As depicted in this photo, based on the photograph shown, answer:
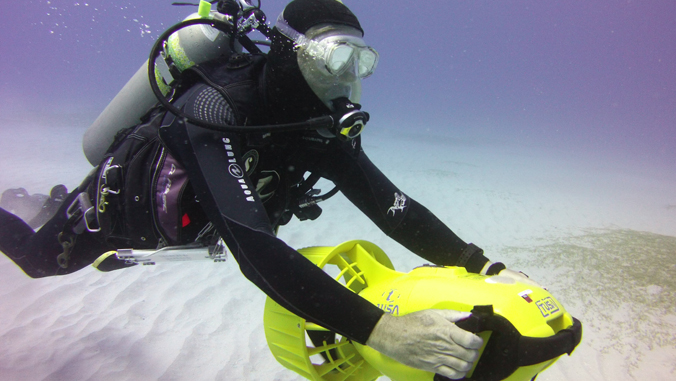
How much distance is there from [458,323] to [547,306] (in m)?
0.40

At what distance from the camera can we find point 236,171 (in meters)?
1.36

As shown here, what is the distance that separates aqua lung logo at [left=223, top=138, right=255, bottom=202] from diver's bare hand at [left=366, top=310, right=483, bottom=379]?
0.82m

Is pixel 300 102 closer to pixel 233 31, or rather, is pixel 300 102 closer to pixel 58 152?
pixel 233 31

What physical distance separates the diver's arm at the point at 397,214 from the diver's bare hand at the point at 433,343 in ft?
3.36

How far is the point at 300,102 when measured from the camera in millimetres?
1686

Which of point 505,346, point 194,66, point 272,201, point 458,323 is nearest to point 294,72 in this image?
point 194,66

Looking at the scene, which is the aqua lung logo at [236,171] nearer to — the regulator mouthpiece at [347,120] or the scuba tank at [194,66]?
the scuba tank at [194,66]

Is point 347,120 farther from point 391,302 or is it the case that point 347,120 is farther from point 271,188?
point 391,302

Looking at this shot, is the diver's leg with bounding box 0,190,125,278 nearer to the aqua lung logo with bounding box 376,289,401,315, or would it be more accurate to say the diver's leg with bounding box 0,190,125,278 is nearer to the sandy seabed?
the sandy seabed

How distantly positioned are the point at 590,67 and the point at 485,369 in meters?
113

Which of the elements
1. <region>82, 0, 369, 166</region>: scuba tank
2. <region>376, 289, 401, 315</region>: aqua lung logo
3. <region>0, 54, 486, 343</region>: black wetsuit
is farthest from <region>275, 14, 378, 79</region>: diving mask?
<region>376, 289, 401, 315</region>: aqua lung logo

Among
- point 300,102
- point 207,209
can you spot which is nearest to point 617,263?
point 300,102

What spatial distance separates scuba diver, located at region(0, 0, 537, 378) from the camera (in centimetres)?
117

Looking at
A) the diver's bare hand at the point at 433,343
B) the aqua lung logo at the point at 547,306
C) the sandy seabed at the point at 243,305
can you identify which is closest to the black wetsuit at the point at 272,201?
the diver's bare hand at the point at 433,343
